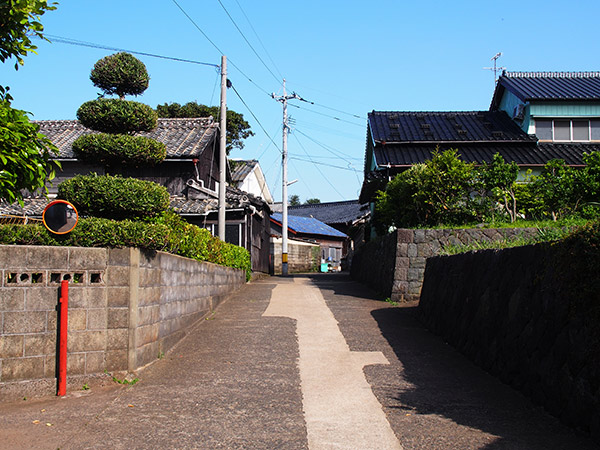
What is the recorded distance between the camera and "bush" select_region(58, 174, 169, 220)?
816 cm

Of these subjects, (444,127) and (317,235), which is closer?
(444,127)

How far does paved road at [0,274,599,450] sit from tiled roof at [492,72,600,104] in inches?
773

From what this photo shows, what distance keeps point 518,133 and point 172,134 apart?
15919mm

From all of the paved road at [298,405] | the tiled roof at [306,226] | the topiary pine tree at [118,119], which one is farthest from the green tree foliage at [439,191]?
the tiled roof at [306,226]

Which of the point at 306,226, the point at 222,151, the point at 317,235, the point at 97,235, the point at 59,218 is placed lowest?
the point at 97,235

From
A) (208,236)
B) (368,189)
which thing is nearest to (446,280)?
(208,236)

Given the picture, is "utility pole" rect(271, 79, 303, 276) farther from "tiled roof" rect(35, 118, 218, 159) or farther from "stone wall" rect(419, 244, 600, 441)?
"stone wall" rect(419, 244, 600, 441)

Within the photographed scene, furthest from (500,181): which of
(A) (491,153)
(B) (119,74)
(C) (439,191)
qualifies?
(B) (119,74)

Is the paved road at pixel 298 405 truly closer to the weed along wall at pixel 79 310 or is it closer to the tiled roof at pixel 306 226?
the weed along wall at pixel 79 310

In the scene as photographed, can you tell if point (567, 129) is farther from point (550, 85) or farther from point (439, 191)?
point (439, 191)

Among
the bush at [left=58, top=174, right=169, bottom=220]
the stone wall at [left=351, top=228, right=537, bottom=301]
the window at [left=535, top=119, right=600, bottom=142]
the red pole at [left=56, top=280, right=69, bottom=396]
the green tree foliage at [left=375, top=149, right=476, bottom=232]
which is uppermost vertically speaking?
the window at [left=535, top=119, right=600, bottom=142]

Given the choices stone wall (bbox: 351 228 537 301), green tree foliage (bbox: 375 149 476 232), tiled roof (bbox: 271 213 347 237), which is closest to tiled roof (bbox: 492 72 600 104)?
green tree foliage (bbox: 375 149 476 232)

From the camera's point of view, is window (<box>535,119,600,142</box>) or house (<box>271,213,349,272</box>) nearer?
window (<box>535,119,600,142</box>)

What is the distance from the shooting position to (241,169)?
41781 millimetres
